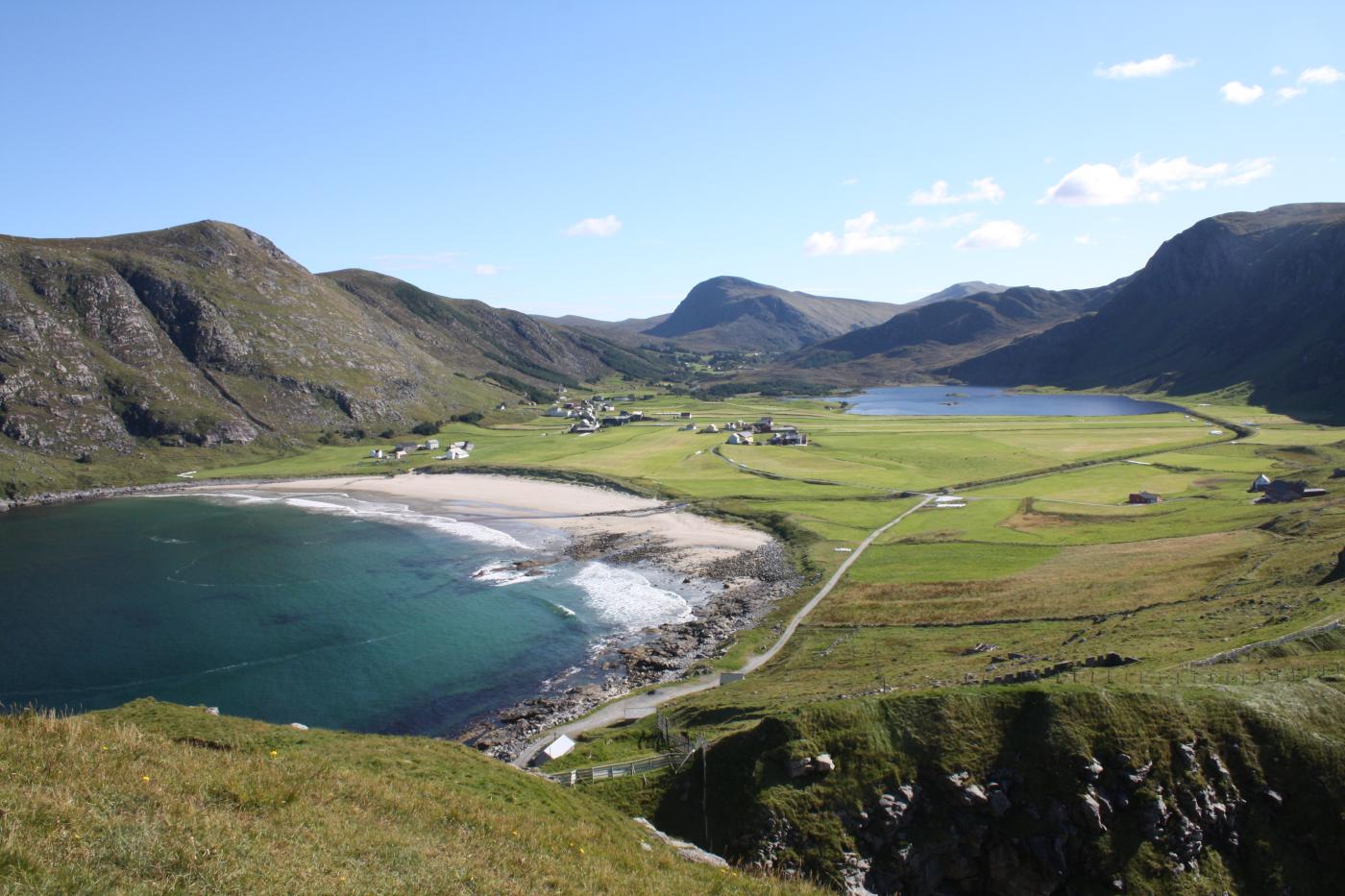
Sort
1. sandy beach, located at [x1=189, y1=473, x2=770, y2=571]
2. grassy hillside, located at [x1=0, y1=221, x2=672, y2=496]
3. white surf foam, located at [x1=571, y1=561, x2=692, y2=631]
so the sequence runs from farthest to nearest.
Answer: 1. grassy hillside, located at [x1=0, y1=221, x2=672, y2=496]
2. sandy beach, located at [x1=189, y1=473, x2=770, y2=571]
3. white surf foam, located at [x1=571, y1=561, x2=692, y2=631]

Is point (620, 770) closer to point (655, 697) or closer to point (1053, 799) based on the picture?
point (655, 697)

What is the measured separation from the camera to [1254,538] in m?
63.5

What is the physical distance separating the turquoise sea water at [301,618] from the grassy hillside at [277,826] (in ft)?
82.5

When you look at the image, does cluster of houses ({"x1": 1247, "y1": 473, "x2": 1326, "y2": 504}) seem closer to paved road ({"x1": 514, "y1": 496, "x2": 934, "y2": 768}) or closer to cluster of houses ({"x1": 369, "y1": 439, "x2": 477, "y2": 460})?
paved road ({"x1": 514, "y1": 496, "x2": 934, "y2": 768})

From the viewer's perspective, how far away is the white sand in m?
88.4

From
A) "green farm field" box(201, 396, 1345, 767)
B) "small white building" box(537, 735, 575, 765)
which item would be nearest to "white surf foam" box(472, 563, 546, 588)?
"green farm field" box(201, 396, 1345, 767)

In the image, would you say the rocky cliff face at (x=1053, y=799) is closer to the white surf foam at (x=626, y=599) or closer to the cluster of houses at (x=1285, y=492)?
the white surf foam at (x=626, y=599)

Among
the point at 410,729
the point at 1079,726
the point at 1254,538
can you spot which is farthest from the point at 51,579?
the point at 1254,538

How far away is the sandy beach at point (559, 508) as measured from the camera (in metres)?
86.1

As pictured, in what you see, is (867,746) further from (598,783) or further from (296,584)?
(296,584)

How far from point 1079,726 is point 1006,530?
5816 cm

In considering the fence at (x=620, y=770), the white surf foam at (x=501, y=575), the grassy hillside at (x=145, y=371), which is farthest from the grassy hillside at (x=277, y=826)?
the grassy hillside at (x=145, y=371)

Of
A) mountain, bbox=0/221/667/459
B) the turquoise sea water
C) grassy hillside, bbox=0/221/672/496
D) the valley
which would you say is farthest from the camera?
mountain, bbox=0/221/667/459

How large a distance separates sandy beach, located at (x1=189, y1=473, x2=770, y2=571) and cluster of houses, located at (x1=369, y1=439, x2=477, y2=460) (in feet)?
49.3
